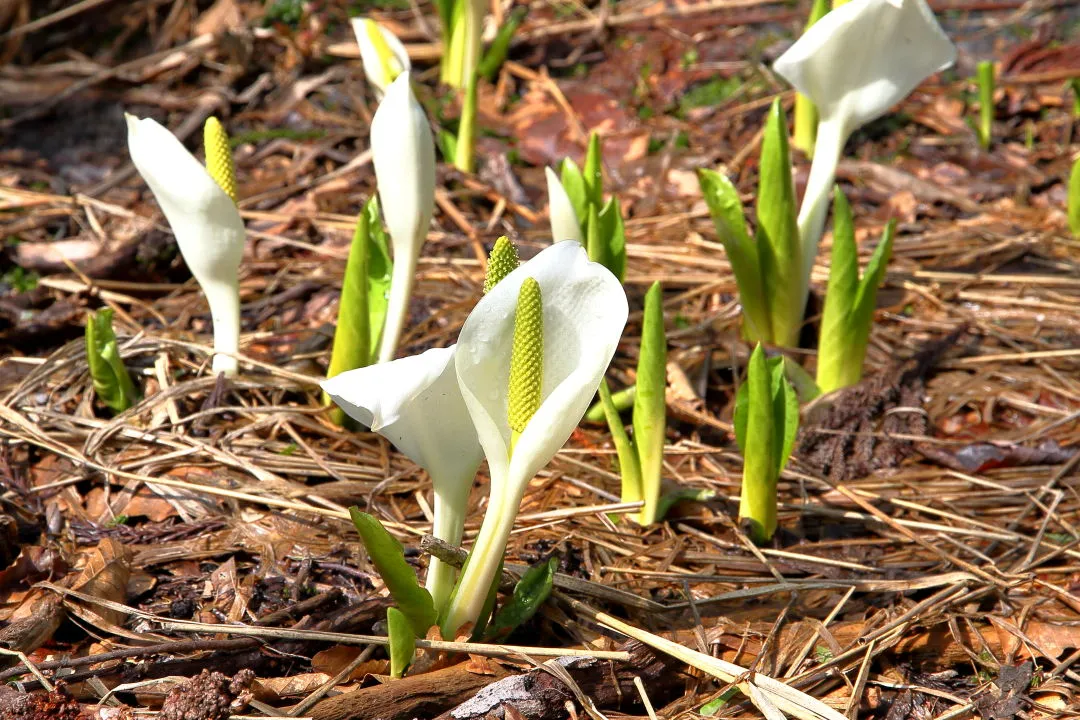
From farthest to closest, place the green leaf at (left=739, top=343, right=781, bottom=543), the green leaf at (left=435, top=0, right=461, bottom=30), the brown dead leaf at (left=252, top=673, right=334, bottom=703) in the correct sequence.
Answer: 1. the green leaf at (left=435, top=0, right=461, bottom=30)
2. the green leaf at (left=739, top=343, right=781, bottom=543)
3. the brown dead leaf at (left=252, top=673, right=334, bottom=703)

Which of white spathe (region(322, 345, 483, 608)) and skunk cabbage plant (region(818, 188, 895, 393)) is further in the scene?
skunk cabbage plant (region(818, 188, 895, 393))

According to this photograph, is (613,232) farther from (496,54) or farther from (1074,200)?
(496,54)

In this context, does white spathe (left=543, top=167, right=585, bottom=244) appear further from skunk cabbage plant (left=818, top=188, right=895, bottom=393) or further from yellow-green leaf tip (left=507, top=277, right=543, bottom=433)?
yellow-green leaf tip (left=507, top=277, right=543, bottom=433)

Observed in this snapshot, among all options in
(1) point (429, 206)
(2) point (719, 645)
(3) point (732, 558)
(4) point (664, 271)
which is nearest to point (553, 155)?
(4) point (664, 271)

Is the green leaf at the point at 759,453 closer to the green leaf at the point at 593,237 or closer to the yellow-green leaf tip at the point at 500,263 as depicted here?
the green leaf at the point at 593,237

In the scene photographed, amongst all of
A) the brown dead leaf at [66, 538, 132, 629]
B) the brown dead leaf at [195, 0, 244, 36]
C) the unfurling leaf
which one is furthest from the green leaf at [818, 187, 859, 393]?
the brown dead leaf at [195, 0, 244, 36]

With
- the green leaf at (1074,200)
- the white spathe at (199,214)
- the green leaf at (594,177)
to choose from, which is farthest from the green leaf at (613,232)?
the green leaf at (1074,200)

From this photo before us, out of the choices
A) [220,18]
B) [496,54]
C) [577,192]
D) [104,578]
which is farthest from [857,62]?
[220,18]

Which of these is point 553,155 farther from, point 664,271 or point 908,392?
point 908,392
